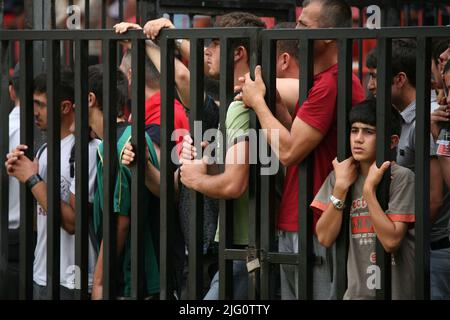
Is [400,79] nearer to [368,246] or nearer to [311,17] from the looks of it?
[311,17]

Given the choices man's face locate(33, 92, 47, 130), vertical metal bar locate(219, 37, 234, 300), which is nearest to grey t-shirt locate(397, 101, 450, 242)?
vertical metal bar locate(219, 37, 234, 300)

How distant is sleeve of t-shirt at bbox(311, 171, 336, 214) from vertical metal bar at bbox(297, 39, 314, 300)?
4 centimetres

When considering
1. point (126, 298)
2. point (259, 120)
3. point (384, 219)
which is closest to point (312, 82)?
point (259, 120)

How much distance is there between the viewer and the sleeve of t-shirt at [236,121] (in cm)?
492

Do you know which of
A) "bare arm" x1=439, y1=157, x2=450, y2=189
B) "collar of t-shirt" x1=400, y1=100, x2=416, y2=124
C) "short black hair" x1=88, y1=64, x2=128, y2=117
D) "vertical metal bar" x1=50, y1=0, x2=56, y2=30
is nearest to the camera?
"bare arm" x1=439, y1=157, x2=450, y2=189

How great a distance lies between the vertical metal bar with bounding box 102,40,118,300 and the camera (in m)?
5.13

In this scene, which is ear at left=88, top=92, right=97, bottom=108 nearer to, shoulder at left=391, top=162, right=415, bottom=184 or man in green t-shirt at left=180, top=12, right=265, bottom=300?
man in green t-shirt at left=180, top=12, right=265, bottom=300

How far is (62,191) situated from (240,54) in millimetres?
1196

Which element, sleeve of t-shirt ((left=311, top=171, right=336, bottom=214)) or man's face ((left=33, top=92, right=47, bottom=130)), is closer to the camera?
sleeve of t-shirt ((left=311, top=171, right=336, bottom=214))

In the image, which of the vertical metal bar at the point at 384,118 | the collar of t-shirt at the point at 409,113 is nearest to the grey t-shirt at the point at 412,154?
the collar of t-shirt at the point at 409,113

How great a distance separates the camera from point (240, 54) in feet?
17.6

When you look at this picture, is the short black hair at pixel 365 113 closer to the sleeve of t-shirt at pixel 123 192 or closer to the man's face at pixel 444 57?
the man's face at pixel 444 57

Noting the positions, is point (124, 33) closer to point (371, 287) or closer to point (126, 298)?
point (126, 298)

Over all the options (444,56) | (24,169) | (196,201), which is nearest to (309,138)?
(196,201)
